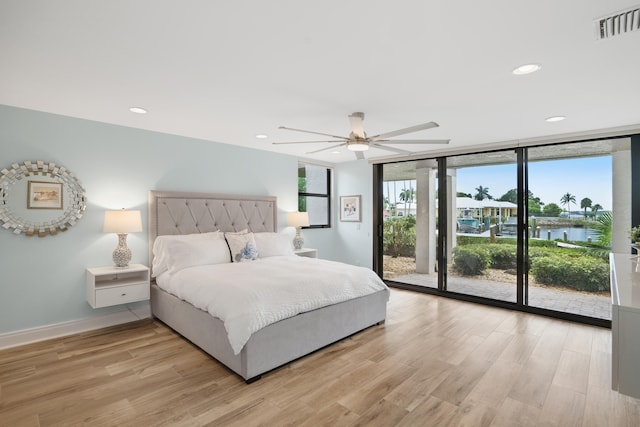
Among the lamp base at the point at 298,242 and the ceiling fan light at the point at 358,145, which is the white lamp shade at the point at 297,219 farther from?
the ceiling fan light at the point at 358,145

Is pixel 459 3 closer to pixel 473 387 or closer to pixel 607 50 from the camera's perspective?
pixel 607 50

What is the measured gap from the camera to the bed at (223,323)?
262 centimetres

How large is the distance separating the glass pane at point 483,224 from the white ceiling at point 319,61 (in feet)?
3.99

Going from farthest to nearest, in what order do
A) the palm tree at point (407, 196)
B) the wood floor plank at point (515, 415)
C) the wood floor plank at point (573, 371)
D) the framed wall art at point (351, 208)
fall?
the framed wall art at point (351, 208) < the palm tree at point (407, 196) < the wood floor plank at point (573, 371) < the wood floor plank at point (515, 415)

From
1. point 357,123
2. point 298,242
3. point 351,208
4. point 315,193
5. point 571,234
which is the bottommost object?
point 298,242

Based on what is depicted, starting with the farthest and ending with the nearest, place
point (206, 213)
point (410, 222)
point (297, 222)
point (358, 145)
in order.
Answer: point (410, 222), point (297, 222), point (206, 213), point (358, 145)

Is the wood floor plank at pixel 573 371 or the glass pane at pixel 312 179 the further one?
the glass pane at pixel 312 179

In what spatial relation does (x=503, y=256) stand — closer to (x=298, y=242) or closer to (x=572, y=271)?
(x=572, y=271)

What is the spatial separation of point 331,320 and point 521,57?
8.56ft

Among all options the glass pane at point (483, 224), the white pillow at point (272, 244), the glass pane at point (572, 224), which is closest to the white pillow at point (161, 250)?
the white pillow at point (272, 244)

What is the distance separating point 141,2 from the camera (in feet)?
5.18

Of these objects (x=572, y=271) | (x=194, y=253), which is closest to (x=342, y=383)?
(x=194, y=253)

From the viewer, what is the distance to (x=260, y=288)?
2.82m

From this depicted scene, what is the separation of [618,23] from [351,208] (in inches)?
190
